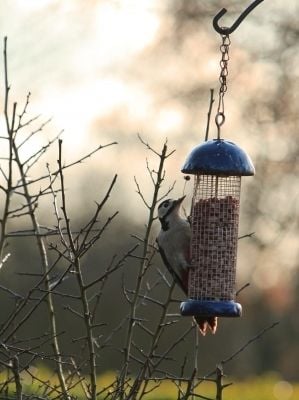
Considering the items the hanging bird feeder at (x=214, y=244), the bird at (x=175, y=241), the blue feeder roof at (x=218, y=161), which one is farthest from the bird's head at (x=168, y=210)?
the blue feeder roof at (x=218, y=161)

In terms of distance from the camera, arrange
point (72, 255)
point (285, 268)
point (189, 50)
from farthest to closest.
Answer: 1. point (285, 268)
2. point (189, 50)
3. point (72, 255)

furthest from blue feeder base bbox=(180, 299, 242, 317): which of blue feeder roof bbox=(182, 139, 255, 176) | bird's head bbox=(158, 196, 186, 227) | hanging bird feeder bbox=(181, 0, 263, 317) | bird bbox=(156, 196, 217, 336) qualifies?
blue feeder roof bbox=(182, 139, 255, 176)

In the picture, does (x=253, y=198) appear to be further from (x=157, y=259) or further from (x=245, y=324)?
(x=245, y=324)

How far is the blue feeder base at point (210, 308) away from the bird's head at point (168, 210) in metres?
0.51

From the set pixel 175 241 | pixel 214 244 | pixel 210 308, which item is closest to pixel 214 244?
pixel 214 244

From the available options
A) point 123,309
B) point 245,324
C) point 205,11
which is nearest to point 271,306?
point 245,324

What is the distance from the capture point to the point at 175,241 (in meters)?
6.84

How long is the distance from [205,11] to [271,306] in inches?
405

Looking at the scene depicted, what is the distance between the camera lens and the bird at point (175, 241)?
22.4 ft

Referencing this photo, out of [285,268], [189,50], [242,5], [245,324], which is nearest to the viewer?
[242,5]

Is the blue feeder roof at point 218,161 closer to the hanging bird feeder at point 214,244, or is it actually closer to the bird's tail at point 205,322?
the hanging bird feeder at point 214,244

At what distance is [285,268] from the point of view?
2305 cm

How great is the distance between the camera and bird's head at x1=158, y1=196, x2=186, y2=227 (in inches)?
272

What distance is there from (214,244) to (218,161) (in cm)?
53
